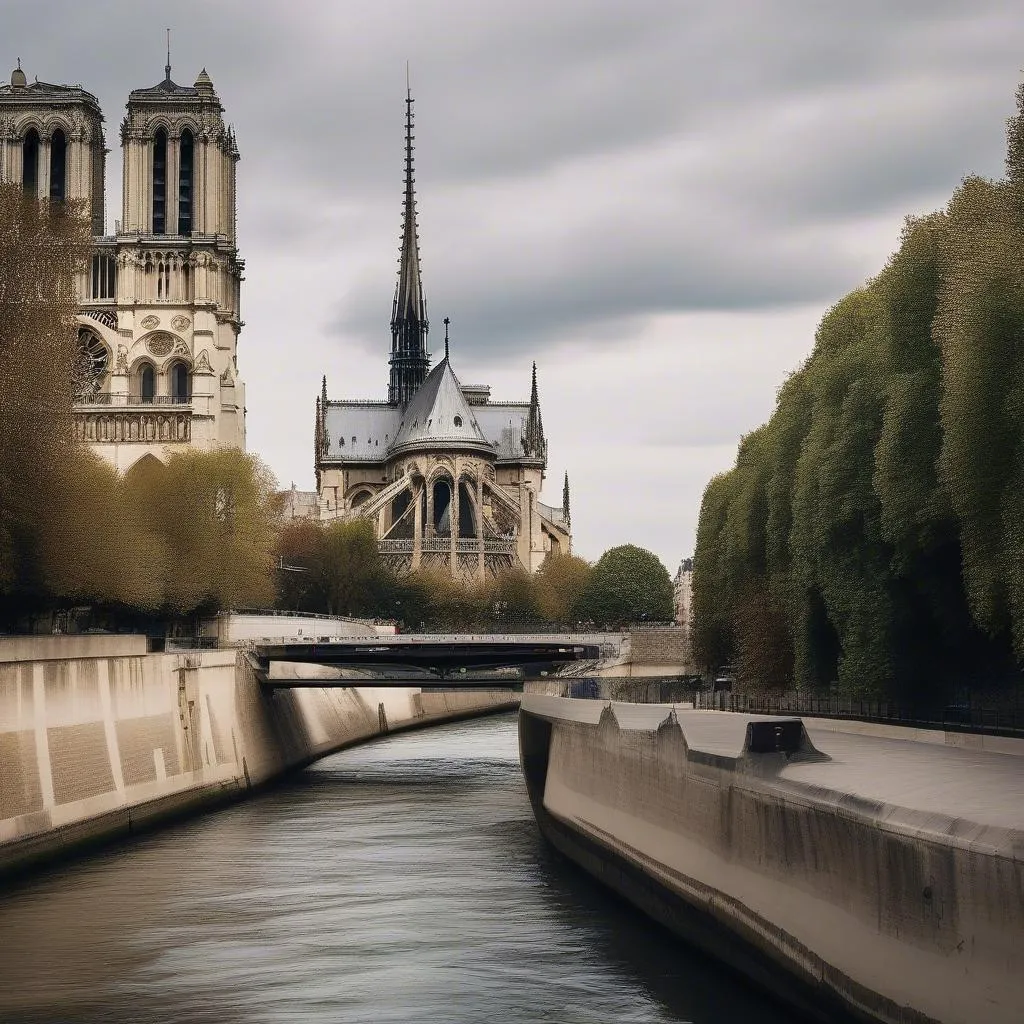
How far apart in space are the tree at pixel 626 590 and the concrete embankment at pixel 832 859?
258ft

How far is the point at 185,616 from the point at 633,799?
122 feet

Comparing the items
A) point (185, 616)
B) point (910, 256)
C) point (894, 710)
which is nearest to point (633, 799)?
point (894, 710)

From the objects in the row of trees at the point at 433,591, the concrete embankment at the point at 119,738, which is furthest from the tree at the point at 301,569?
the concrete embankment at the point at 119,738

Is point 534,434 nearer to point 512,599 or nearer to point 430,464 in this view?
point 430,464

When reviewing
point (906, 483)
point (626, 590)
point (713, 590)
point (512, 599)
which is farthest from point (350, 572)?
point (906, 483)

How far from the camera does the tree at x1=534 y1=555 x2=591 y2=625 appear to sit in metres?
118

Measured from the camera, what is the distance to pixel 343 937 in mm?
25703

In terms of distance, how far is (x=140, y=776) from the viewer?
41.4m

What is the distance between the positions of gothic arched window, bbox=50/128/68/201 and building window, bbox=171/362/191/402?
1181cm

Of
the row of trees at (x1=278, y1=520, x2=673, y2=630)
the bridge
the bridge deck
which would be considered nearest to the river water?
the bridge

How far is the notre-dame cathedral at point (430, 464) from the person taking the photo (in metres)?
131

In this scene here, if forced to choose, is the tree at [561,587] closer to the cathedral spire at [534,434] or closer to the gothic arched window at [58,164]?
the cathedral spire at [534,434]

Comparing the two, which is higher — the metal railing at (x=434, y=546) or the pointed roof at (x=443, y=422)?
the pointed roof at (x=443, y=422)

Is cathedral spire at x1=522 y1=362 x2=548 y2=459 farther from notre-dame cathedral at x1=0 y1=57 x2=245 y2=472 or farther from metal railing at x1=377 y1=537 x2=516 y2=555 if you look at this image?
notre-dame cathedral at x1=0 y1=57 x2=245 y2=472
